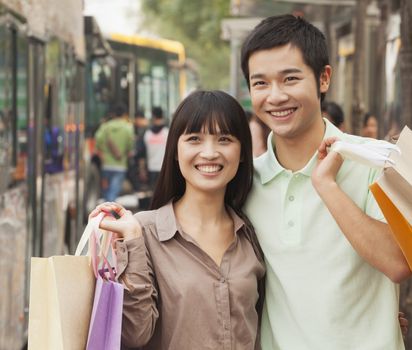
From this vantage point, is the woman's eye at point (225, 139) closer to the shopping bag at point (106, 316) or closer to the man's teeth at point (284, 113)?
the man's teeth at point (284, 113)

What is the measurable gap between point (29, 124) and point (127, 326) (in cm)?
453

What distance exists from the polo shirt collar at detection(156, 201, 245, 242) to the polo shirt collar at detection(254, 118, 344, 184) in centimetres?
16

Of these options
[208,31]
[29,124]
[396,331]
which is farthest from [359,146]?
[208,31]

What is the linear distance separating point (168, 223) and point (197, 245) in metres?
0.12

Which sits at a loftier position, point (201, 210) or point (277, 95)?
point (277, 95)

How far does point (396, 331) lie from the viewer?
323 cm

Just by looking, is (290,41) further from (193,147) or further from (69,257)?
(69,257)

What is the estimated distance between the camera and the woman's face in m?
3.40

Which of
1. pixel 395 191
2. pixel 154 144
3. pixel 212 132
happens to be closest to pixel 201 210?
pixel 212 132

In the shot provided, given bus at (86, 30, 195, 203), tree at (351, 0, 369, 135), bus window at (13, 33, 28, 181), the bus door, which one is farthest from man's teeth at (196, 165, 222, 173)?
bus at (86, 30, 195, 203)

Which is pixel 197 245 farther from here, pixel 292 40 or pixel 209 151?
pixel 292 40

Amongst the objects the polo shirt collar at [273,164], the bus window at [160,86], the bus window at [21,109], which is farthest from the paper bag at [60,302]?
Answer: the bus window at [160,86]

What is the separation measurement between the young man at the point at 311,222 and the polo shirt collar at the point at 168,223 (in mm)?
60

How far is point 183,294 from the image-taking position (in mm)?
3215
